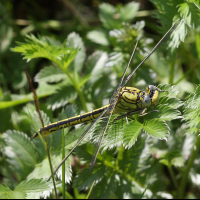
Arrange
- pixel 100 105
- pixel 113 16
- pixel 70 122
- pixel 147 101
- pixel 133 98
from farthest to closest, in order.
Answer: pixel 113 16 < pixel 100 105 < pixel 70 122 < pixel 133 98 < pixel 147 101

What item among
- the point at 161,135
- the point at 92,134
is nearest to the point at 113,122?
the point at 92,134

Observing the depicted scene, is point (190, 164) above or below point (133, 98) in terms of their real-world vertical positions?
below

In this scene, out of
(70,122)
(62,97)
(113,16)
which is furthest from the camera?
(113,16)

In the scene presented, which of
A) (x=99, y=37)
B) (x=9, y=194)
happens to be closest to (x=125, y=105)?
(x=9, y=194)

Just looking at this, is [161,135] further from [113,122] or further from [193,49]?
[193,49]

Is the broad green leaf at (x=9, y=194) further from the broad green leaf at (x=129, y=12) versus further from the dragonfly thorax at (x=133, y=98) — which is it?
the broad green leaf at (x=129, y=12)

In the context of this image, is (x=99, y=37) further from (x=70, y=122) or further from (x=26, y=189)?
(x=26, y=189)
